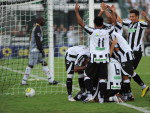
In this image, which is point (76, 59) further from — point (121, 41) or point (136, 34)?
point (136, 34)

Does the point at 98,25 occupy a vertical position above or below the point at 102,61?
above

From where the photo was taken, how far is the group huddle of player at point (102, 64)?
34.6 feet

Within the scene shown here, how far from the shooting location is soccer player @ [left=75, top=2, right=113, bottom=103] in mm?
10508

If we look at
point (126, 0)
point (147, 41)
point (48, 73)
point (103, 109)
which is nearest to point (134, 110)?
point (103, 109)

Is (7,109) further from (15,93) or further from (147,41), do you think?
(147,41)

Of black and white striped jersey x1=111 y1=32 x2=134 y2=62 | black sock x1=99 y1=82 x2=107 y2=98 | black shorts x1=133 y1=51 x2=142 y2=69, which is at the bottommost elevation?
black sock x1=99 y1=82 x2=107 y2=98

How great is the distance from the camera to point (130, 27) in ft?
40.9

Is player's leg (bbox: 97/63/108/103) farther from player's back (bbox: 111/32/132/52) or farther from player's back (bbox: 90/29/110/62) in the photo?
player's back (bbox: 111/32/132/52)

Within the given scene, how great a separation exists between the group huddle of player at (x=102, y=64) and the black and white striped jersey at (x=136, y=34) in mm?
735

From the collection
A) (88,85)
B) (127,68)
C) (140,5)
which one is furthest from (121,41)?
(140,5)

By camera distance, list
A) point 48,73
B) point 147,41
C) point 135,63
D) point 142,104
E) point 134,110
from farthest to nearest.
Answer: point 147,41 < point 48,73 < point 135,63 < point 142,104 < point 134,110

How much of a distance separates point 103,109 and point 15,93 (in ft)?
11.9

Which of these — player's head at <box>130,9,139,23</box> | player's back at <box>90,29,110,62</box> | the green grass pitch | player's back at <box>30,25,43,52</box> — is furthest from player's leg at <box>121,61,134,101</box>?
player's back at <box>30,25,43,52</box>

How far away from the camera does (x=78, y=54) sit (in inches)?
427
